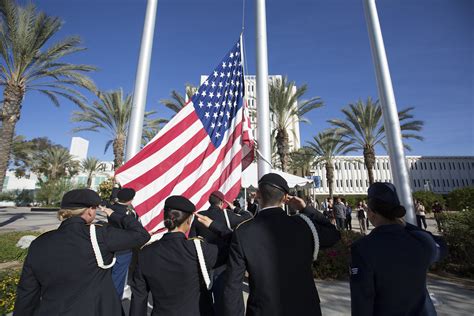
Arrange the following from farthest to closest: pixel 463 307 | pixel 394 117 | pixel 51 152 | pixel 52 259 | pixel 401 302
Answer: pixel 51 152 < pixel 394 117 < pixel 463 307 < pixel 52 259 < pixel 401 302

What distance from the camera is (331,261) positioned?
645 centimetres

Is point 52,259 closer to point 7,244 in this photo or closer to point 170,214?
point 170,214

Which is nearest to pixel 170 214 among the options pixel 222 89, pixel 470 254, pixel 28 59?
pixel 222 89

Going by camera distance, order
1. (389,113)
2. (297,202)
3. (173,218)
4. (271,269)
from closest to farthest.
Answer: (271,269) → (173,218) → (297,202) → (389,113)

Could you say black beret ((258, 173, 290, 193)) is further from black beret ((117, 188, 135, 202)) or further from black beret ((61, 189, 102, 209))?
black beret ((117, 188, 135, 202))

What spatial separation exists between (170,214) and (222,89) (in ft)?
11.2

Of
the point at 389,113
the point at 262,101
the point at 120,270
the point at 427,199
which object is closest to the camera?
the point at 120,270

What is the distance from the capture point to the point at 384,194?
196 cm

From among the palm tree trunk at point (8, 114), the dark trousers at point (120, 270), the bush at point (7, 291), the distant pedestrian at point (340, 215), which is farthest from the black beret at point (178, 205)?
the palm tree trunk at point (8, 114)

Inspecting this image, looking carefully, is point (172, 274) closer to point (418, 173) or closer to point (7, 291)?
point (7, 291)

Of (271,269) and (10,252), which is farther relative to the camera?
(10,252)

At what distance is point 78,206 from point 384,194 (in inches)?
101

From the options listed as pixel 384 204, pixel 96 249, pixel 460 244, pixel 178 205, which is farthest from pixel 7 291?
pixel 460 244

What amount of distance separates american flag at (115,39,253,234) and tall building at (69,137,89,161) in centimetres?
9122
